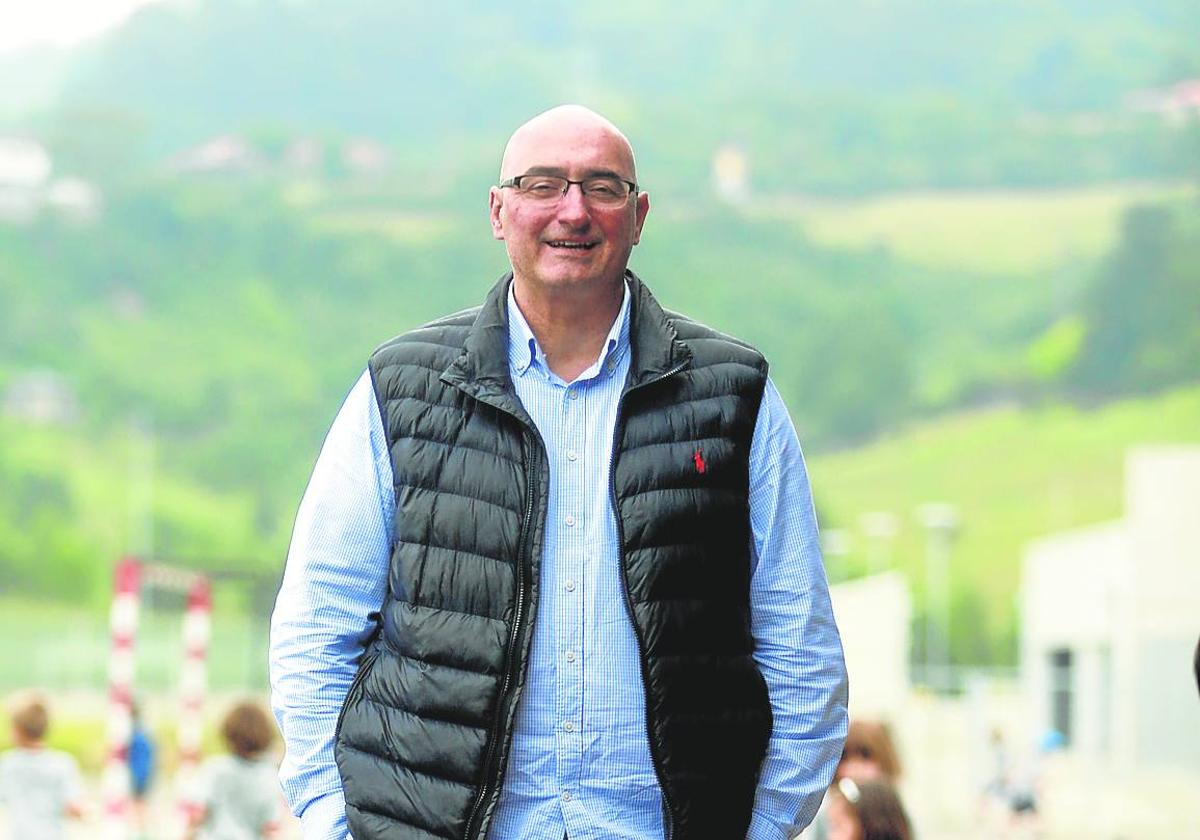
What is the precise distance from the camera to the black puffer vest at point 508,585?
9.66 ft

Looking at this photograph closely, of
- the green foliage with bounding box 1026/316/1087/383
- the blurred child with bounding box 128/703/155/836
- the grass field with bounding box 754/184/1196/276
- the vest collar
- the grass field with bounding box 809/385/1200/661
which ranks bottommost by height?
the blurred child with bounding box 128/703/155/836

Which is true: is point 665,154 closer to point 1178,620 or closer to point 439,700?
point 1178,620

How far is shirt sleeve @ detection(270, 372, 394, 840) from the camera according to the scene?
10.00ft

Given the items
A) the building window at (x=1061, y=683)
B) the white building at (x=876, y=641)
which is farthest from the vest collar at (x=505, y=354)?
the building window at (x=1061, y=683)

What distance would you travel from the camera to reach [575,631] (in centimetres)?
302

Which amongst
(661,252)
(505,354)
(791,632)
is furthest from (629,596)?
(661,252)

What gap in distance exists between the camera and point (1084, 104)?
561 ft

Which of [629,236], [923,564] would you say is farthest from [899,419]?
[629,236]

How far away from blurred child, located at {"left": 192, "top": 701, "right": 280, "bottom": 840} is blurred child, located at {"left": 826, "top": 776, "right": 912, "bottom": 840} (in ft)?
10.6

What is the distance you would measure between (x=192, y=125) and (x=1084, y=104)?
219ft

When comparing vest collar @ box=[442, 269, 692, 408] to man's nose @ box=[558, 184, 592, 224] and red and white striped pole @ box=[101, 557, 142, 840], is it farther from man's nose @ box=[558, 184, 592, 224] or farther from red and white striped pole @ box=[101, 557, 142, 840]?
red and white striped pole @ box=[101, 557, 142, 840]

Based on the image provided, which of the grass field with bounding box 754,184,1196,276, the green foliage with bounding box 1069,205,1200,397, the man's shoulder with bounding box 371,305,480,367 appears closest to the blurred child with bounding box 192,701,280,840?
the man's shoulder with bounding box 371,305,480,367

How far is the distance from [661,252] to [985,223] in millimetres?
22061

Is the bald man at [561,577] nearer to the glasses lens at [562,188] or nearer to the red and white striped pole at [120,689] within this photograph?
the glasses lens at [562,188]
